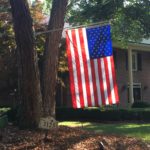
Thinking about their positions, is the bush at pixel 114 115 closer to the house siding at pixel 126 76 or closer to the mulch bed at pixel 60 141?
the mulch bed at pixel 60 141

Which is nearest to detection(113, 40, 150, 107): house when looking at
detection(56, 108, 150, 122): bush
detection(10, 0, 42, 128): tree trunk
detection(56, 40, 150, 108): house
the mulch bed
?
detection(56, 40, 150, 108): house

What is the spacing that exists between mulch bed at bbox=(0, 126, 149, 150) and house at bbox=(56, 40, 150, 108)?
684 inches

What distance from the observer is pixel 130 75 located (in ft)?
102

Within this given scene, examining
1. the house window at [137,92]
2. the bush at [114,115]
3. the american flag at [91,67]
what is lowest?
the bush at [114,115]

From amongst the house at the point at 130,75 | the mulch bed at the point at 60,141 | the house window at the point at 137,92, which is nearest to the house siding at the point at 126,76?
the house at the point at 130,75

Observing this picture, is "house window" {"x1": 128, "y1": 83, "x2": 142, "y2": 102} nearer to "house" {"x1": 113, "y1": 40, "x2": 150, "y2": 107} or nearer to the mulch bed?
"house" {"x1": 113, "y1": 40, "x2": 150, "y2": 107}

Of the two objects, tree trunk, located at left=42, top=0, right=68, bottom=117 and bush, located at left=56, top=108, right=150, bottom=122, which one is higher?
tree trunk, located at left=42, top=0, right=68, bottom=117

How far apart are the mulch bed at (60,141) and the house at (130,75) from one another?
1738 cm

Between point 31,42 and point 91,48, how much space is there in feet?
5.17

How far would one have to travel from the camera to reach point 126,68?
34344mm

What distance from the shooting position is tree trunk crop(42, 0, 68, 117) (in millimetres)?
12352

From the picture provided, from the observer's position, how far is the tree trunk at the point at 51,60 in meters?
12.4

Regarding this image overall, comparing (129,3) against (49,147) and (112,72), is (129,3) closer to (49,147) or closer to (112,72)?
(112,72)

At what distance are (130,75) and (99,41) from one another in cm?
1964
